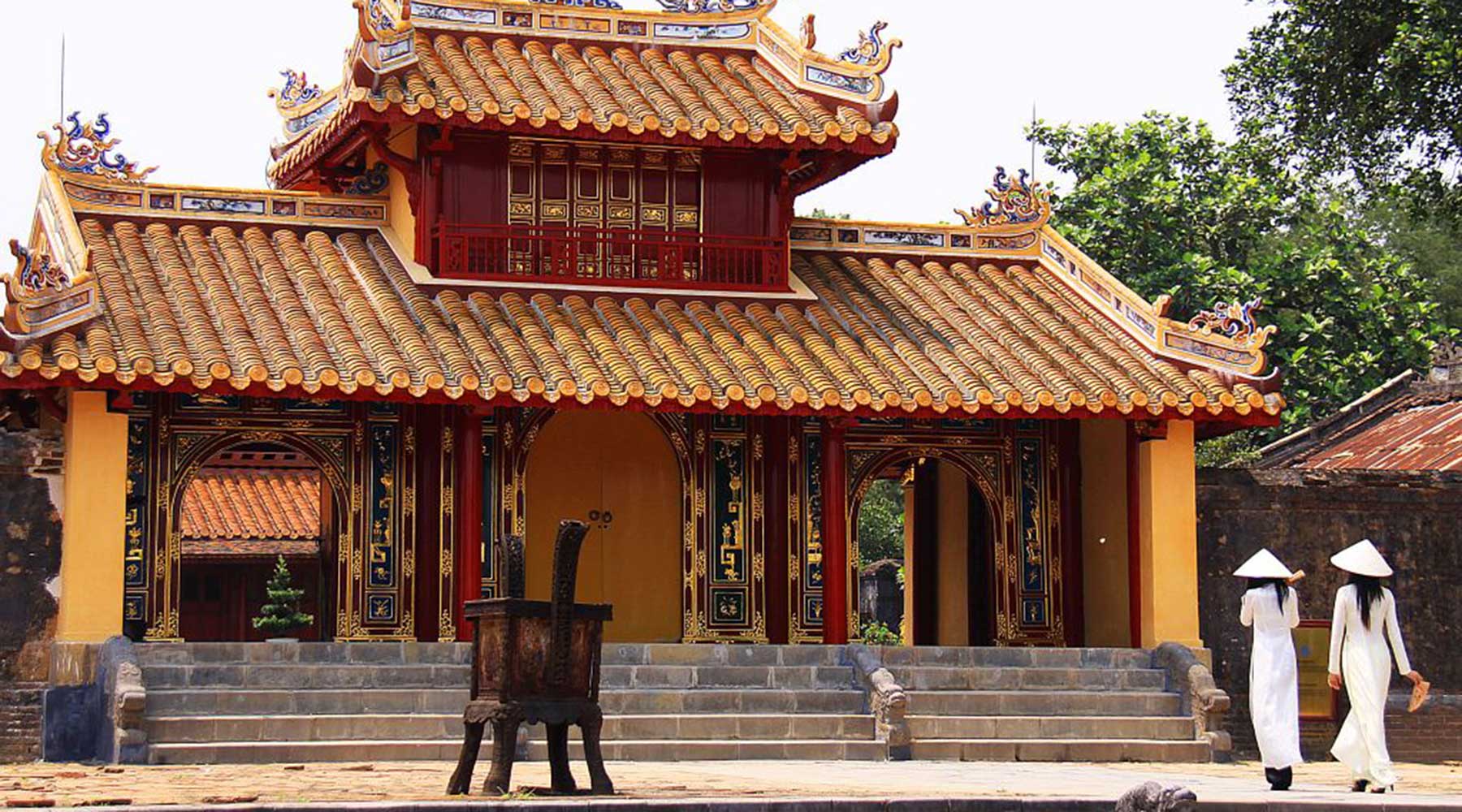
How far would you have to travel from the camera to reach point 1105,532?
2369 centimetres

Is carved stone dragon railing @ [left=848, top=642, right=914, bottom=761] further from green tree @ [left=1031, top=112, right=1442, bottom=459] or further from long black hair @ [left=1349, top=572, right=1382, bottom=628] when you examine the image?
green tree @ [left=1031, top=112, right=1442, bottom=459]

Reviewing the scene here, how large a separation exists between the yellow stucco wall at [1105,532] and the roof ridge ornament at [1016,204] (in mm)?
2321

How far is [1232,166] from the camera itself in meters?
39.8

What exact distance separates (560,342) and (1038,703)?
17.4 feet

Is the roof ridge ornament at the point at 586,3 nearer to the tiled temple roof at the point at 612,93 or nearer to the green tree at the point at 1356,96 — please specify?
the tiled temple roof at the point at 612,93

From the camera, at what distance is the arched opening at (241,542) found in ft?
100

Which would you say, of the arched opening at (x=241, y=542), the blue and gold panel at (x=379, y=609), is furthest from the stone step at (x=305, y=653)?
the arched opening at (x=241, y=542)

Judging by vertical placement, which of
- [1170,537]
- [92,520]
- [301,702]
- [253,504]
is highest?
[253,504]

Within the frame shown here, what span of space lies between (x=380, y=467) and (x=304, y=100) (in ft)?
16.7

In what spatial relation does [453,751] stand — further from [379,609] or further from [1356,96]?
[1356,96]

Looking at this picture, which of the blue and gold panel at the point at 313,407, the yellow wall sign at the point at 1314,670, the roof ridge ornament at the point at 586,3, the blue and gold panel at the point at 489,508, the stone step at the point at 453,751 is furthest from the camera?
the roof ridge ornament at the point at 586,3

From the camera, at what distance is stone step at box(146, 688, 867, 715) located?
1859 centimetres

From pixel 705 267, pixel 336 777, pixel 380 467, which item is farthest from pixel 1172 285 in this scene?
pixel 336 777

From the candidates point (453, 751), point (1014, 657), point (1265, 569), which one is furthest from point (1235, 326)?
point (453, 751)
